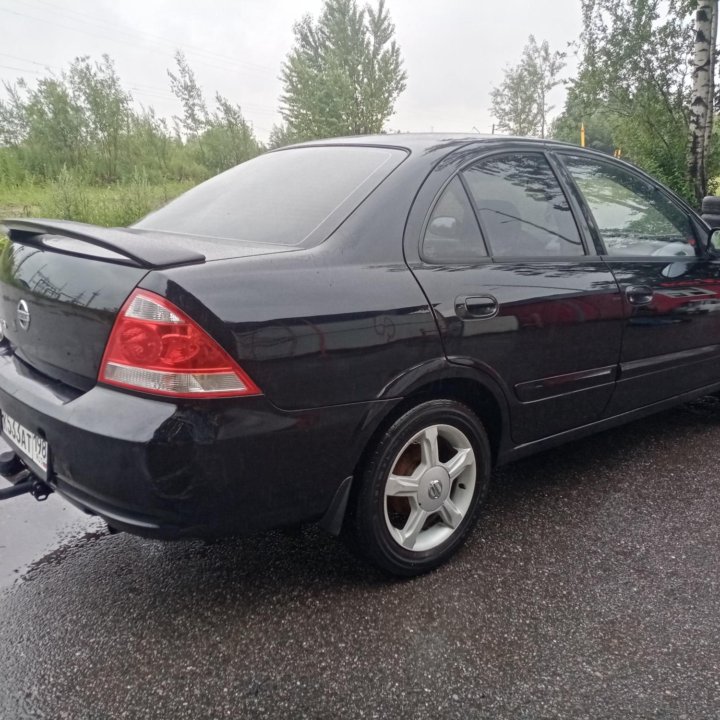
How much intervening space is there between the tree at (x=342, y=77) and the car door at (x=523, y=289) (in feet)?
86.6

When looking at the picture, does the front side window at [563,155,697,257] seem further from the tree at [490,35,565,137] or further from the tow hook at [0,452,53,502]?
the tree at [490,35,565,137]

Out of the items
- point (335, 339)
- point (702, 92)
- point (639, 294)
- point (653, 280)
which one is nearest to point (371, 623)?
point (335, 339)

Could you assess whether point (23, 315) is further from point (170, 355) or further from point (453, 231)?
point (453, 231)

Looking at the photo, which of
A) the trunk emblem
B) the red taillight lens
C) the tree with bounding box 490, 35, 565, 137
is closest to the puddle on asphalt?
the trunk emblem

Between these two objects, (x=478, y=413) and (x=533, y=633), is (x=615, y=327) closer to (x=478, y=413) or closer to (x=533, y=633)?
(x=478, y=413)

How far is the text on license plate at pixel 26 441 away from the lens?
6.48ft

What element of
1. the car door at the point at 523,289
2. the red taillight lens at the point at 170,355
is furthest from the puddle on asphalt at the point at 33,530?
the car door at the point at 523,289

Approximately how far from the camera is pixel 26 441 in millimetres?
2094

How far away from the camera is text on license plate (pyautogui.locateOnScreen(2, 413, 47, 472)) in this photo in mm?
1975

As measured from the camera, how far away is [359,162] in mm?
2473

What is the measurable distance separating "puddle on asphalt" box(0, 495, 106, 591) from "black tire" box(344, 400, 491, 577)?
1.20 m

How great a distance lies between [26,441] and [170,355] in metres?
0.74

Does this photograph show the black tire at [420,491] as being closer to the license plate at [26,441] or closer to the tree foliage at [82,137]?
the license plate at [26,441]

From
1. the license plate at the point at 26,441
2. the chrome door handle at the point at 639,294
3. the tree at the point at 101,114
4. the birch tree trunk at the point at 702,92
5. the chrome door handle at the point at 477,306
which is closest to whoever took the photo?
the license plate at the point at 26,441
